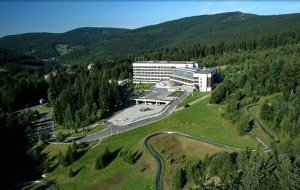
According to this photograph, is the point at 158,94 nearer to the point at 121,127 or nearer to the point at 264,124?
the point at 121,127

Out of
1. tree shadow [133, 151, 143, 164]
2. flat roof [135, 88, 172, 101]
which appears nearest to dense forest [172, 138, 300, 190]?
tree shadow [133, 151, 143, 164]

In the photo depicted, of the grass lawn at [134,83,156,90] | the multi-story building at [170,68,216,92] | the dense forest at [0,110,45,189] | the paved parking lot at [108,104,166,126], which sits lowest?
the dense forest at [0,110,45,189]

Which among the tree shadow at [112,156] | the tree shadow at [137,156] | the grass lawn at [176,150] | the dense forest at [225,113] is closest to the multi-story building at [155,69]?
the dense forest at [225,113]

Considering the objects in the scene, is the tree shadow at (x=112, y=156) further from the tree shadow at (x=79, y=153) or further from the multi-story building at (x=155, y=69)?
the multi-story building at (x=155, y=69)

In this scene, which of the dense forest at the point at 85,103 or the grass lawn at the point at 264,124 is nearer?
the grass lawn at the point at 264,124

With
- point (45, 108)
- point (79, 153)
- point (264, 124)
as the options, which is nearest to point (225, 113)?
point (264, 124)

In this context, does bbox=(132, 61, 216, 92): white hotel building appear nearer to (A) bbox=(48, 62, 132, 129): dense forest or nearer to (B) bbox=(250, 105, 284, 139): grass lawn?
(A) bbox=(48, 62, 132, 129): dense forest

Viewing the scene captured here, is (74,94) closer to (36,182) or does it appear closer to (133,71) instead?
(36,182)

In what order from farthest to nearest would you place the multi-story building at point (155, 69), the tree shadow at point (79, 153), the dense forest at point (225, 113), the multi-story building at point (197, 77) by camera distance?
the multi-story building at point (155, 69)
the multi-story building at point (197, 77)
the tree shadow at point (79, 153)
the dense forest at point (225, 113)
